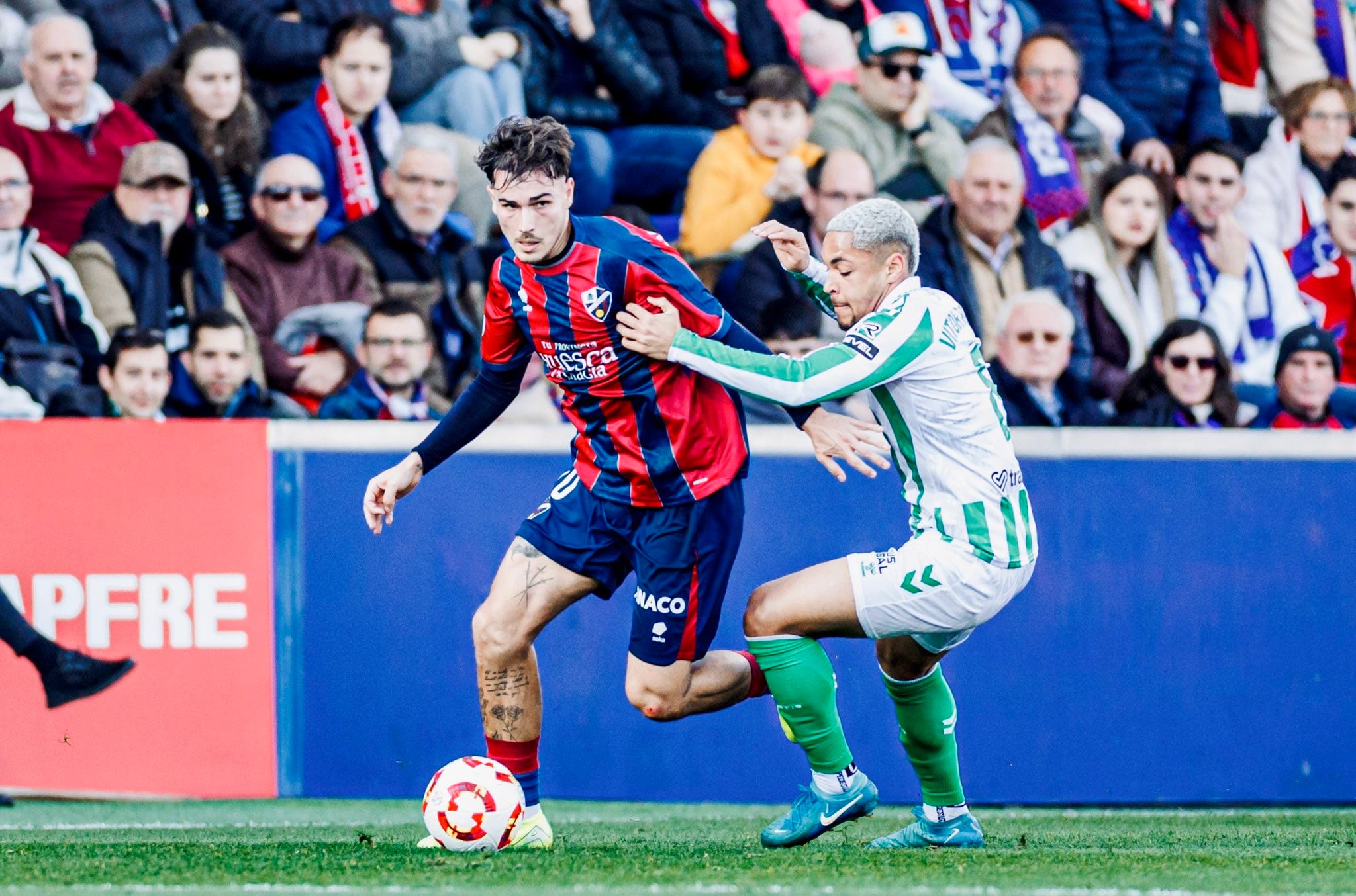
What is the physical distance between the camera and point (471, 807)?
4062 millimetres

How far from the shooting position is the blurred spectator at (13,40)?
7.21 metres

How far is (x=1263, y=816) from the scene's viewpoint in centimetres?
603

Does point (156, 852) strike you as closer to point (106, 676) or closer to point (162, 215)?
point (106, 676)

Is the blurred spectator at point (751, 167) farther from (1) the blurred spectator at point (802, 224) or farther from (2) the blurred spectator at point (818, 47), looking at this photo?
(2) the blurred spectator at point (818, 47)

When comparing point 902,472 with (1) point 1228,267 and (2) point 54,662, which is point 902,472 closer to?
(2) point 54,662

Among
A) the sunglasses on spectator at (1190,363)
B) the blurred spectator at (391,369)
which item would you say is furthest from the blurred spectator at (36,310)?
the sunglasses on spectator at (1190,363)

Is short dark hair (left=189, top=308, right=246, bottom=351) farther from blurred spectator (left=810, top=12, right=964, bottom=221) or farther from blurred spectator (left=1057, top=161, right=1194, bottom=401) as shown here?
blurred spectator (left=1057, top=161, right=1194, bottom=401)

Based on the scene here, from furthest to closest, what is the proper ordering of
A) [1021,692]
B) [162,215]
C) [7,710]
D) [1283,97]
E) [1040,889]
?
[1283,97] < [162,215] < [1021,692] < [7,710] < [1040,889]

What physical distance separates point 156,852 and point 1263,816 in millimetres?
4095

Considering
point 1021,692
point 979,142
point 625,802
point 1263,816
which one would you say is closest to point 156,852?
point 625,802

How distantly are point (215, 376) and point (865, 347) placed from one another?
3952mm

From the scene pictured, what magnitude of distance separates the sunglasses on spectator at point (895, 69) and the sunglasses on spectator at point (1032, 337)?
1.48 m

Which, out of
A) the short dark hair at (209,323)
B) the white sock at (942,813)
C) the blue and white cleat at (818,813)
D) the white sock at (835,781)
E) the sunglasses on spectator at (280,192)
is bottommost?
the white sock at (942,813)

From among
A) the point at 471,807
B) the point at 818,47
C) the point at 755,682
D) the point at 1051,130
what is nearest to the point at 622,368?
the point at 755,682
